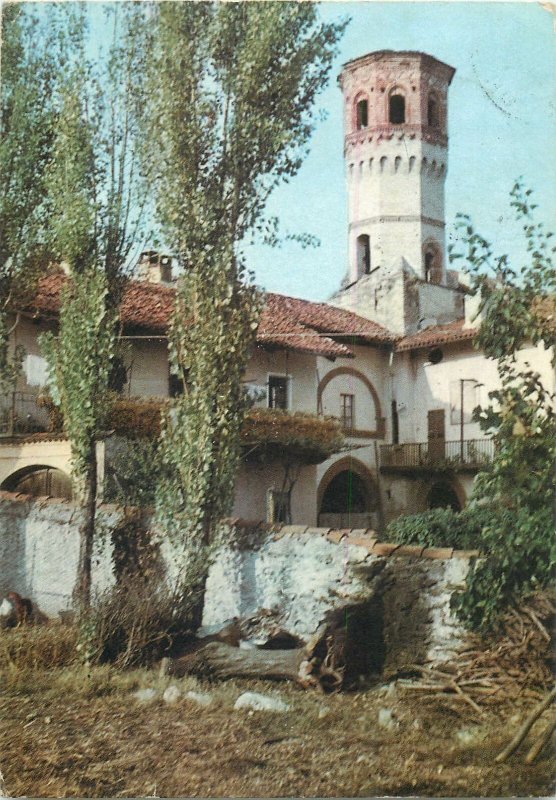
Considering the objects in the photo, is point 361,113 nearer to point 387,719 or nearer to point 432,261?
point 432,261

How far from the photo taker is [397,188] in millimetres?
5410

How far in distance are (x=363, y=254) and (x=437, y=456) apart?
4.86 ft

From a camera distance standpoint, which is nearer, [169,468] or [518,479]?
[518,479]

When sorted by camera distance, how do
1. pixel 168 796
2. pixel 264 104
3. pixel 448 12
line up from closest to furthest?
1. pixel 168 796
2. pixel 448 12
3. pixel 264 104

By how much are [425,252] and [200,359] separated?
170 centimetres

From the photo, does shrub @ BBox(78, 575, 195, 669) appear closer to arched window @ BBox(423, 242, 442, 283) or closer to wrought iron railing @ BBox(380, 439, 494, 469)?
wrought iron railing @ BBox(380, 439, 494, 469)

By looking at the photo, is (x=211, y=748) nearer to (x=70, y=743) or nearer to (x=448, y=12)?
(x=70, y=743)

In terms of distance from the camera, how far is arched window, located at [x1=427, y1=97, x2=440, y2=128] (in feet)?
18.2

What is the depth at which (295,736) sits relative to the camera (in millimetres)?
4930

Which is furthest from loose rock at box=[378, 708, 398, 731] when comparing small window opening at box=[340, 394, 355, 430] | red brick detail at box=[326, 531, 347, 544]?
small window opening at box=[340, 394, 355, 430]

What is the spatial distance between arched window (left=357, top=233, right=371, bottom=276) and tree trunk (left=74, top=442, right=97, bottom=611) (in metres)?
2.24

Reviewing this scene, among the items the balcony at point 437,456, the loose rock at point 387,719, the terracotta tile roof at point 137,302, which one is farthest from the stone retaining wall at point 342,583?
the terracotta tile roof at point 137,302

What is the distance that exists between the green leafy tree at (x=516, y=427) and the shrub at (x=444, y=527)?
5 cm

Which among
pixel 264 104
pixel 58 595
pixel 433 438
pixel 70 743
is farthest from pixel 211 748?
pixel 264 104
